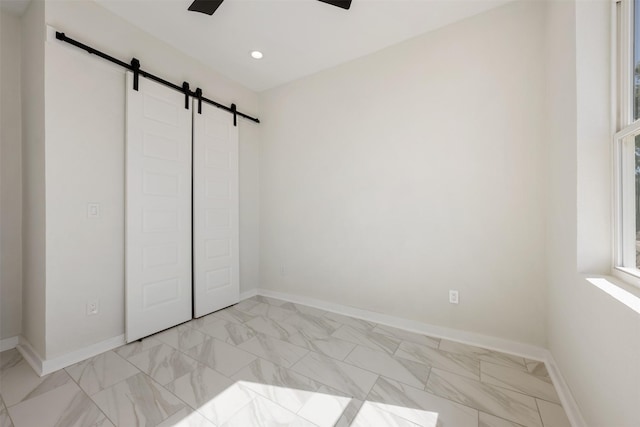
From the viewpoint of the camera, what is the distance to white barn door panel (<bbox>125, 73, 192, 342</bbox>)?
7.57 feet

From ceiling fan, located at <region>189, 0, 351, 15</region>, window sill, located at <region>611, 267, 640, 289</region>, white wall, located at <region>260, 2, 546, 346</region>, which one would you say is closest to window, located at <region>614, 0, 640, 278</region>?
window sill, located at <region>611, 267, 640, 289</region>

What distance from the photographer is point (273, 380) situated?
1.79 metres

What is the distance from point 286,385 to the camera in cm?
174

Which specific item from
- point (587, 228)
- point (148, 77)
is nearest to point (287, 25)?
point (148, 77)

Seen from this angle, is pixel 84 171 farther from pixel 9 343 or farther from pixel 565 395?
pixel 565 395

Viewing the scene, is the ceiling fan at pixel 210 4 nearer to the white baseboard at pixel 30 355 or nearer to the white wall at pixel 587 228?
the white wall at pixel 587 228

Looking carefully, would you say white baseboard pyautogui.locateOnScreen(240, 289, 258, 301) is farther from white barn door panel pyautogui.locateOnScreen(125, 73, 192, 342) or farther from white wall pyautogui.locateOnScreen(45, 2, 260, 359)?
white wall pyautogui.locateOnScreen(45, 2, 260, 359)

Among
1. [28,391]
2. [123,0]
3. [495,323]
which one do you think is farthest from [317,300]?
[123,0]

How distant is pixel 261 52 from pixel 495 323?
340 centimetres

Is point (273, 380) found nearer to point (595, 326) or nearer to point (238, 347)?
point (238, 347)

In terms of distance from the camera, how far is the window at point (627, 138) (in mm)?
1206

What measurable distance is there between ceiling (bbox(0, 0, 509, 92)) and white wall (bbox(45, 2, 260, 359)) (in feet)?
0.96

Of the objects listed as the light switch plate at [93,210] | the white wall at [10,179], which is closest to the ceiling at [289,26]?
the white wall at [10,179]

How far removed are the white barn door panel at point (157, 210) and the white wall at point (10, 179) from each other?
0.88 metres
